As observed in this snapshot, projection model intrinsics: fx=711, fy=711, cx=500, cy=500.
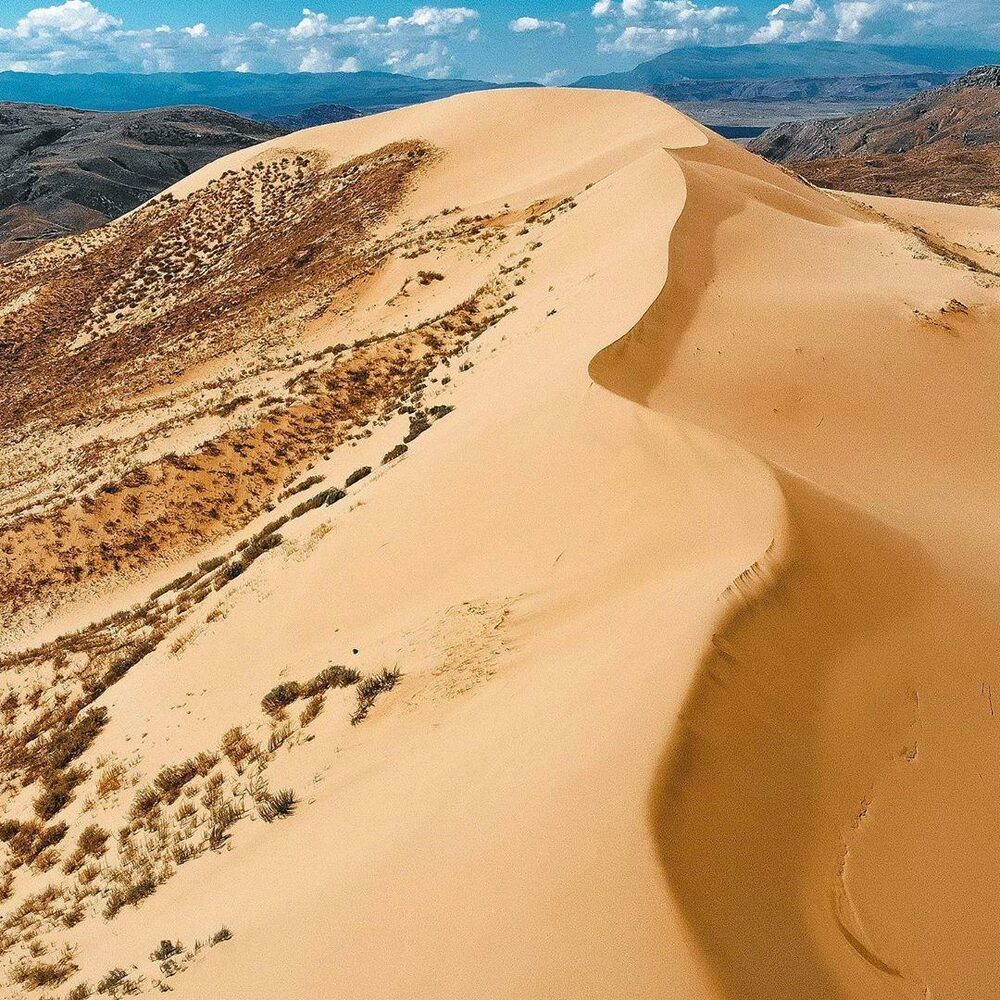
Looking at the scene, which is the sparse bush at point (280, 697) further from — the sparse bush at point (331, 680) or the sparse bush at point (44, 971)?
the sparse bush at point (44, 971)

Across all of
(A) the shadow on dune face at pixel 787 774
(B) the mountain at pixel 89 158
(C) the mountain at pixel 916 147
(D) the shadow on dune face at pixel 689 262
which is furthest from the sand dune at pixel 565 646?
(B) the mountain at pixel 89 158

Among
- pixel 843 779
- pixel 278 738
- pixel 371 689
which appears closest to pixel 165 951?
pixel 278 738

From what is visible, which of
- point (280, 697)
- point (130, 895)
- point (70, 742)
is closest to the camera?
point (130, 895)

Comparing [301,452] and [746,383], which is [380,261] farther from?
[746,383]

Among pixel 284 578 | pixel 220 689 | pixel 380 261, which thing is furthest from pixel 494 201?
pixel 220 689

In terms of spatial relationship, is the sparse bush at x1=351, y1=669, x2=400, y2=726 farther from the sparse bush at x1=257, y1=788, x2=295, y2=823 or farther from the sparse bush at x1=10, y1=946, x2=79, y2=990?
the sparse bush at x1=10, y1=946, x2=79, y2=990

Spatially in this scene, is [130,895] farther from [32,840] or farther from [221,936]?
[32,840]
